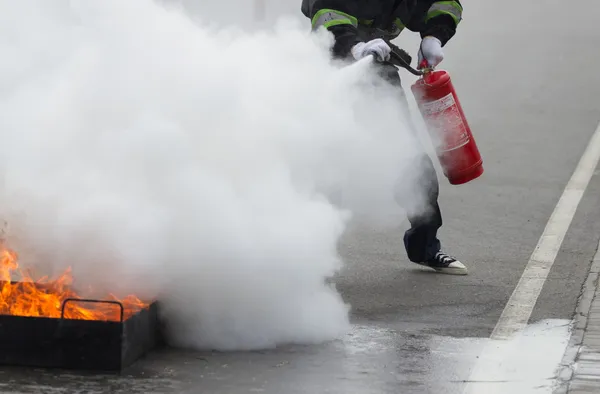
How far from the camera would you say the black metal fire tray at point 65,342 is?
504 centimetres

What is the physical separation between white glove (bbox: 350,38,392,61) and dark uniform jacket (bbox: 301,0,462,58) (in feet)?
0.27

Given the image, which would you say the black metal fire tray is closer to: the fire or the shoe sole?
the fire

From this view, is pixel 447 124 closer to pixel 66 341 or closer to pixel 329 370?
pixel 329 370

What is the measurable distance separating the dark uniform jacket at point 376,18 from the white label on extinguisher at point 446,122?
0.54m

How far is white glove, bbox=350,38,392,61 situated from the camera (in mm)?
6738

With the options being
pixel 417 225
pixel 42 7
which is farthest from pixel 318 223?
pixel 42 7

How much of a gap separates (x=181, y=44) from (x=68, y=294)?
4.09 ft

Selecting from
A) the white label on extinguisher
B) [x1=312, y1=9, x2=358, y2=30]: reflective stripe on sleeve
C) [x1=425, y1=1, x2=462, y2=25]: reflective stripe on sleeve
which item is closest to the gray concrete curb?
the white label on extinguisher

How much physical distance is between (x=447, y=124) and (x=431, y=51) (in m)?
0.52

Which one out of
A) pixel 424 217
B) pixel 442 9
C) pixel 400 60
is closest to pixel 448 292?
pixel 424 217

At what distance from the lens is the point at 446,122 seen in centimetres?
693

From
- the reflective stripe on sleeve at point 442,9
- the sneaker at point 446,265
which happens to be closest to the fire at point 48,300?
the sneaker at point 446,265

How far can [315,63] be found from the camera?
20.5 feet

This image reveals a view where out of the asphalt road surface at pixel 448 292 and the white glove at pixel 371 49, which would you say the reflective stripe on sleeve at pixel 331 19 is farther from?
the asphalt road surface at pixel 448 292
